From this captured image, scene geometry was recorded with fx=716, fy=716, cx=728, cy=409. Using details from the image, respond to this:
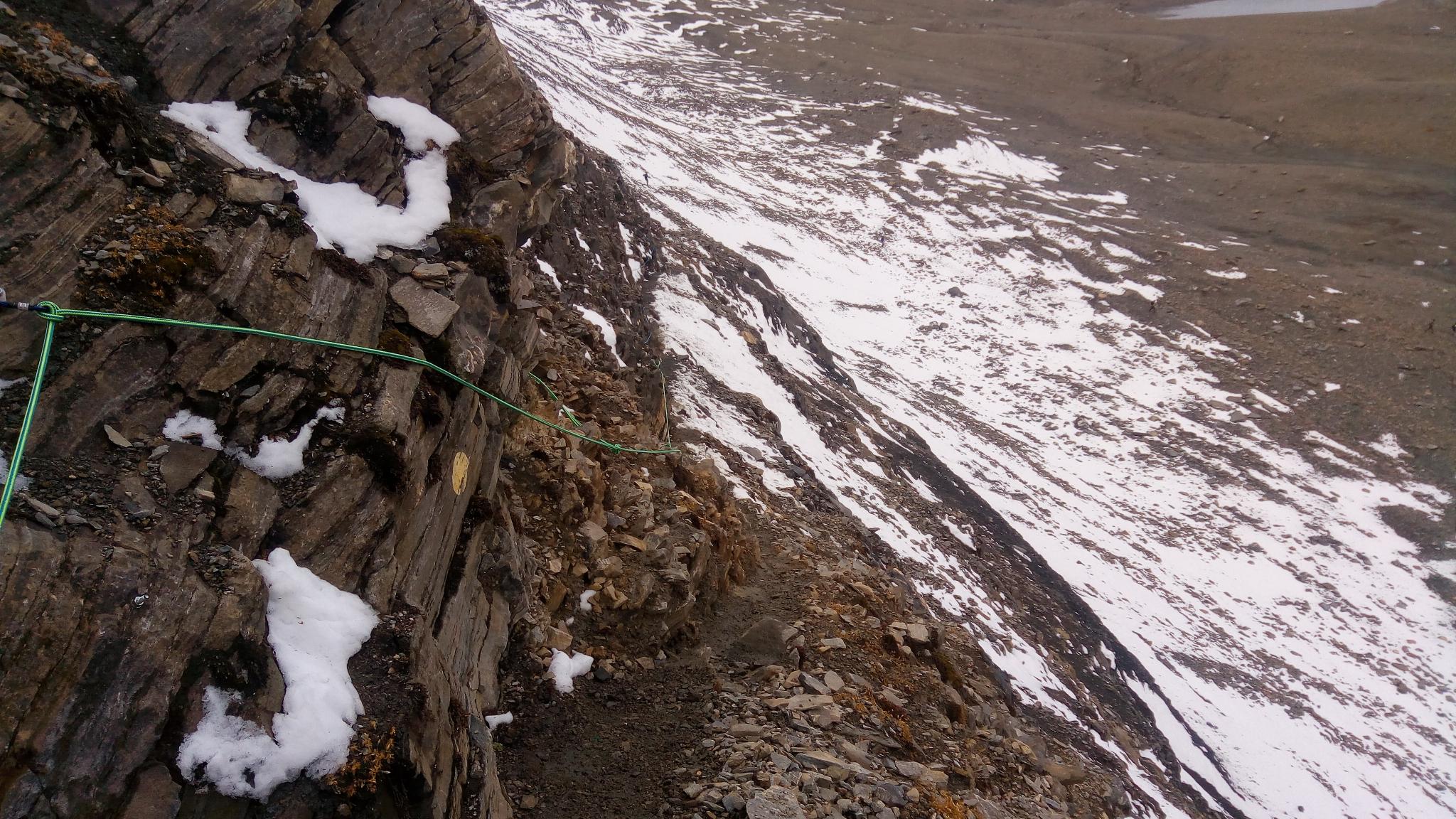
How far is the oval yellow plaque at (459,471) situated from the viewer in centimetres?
712

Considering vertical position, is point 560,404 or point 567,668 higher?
point 560,404

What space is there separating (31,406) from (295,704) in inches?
97.9

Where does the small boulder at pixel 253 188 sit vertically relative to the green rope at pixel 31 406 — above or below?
above

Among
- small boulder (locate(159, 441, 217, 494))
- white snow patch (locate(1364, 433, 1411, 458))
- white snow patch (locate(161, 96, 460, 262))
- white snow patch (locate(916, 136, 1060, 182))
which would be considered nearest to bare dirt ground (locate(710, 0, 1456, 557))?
white snow patch (locate(1364, 433, 1411, 458))

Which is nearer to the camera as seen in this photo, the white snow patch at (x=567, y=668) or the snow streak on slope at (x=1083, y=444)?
the white snow patch at (x=567, y=668)

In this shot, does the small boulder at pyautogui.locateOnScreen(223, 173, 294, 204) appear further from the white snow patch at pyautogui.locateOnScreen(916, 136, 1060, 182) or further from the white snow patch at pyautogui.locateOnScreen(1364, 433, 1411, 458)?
the white snow patch at pyautogui.locateOnScreen(916, 136, 1060, 182)

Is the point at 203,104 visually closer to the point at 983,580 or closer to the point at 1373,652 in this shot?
the point at 983,580

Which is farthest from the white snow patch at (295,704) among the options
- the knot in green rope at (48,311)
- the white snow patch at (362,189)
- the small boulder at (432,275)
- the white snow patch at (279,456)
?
the white snow patch at (362,189)

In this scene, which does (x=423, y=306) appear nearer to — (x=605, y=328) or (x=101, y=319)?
(x=101, y=319)

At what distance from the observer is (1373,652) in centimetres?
2417

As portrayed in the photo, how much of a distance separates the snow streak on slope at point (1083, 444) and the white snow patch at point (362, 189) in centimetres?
937

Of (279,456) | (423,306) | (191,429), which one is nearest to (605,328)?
(423,306)

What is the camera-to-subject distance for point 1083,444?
31203mm

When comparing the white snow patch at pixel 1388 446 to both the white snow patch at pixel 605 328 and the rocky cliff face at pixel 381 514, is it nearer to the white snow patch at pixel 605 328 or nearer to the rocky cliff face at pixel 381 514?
the rocky cliff face at pixel 381 514
